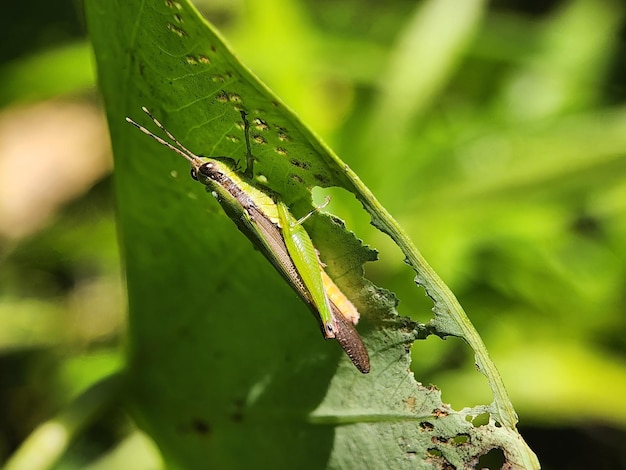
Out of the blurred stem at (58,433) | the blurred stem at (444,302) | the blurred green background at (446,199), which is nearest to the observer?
the blurred stem at (444,302)

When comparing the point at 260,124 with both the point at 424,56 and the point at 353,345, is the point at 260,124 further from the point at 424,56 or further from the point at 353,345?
the point at 424,56

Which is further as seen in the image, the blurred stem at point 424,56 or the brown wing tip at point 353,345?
the blurred stem at point 424,56

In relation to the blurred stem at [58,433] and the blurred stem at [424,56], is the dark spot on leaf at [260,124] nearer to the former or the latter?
the blurred stem at [58,433]

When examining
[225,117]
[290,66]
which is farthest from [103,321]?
[225,117]

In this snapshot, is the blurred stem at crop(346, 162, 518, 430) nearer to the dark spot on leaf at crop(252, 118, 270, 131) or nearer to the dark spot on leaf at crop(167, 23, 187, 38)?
the dark spot on leaf at crop(252, 118, 270, 131)

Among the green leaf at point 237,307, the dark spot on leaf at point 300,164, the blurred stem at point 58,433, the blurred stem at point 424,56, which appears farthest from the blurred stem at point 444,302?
the blurred stem at point 424,56

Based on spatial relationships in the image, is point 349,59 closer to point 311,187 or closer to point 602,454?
point 602,454

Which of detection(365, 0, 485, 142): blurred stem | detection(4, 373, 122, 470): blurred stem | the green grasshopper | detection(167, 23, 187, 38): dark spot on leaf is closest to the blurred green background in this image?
detection(365, 0, 485, 142): blurred stem

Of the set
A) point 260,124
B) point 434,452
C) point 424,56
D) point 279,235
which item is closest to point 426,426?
point 434,452
